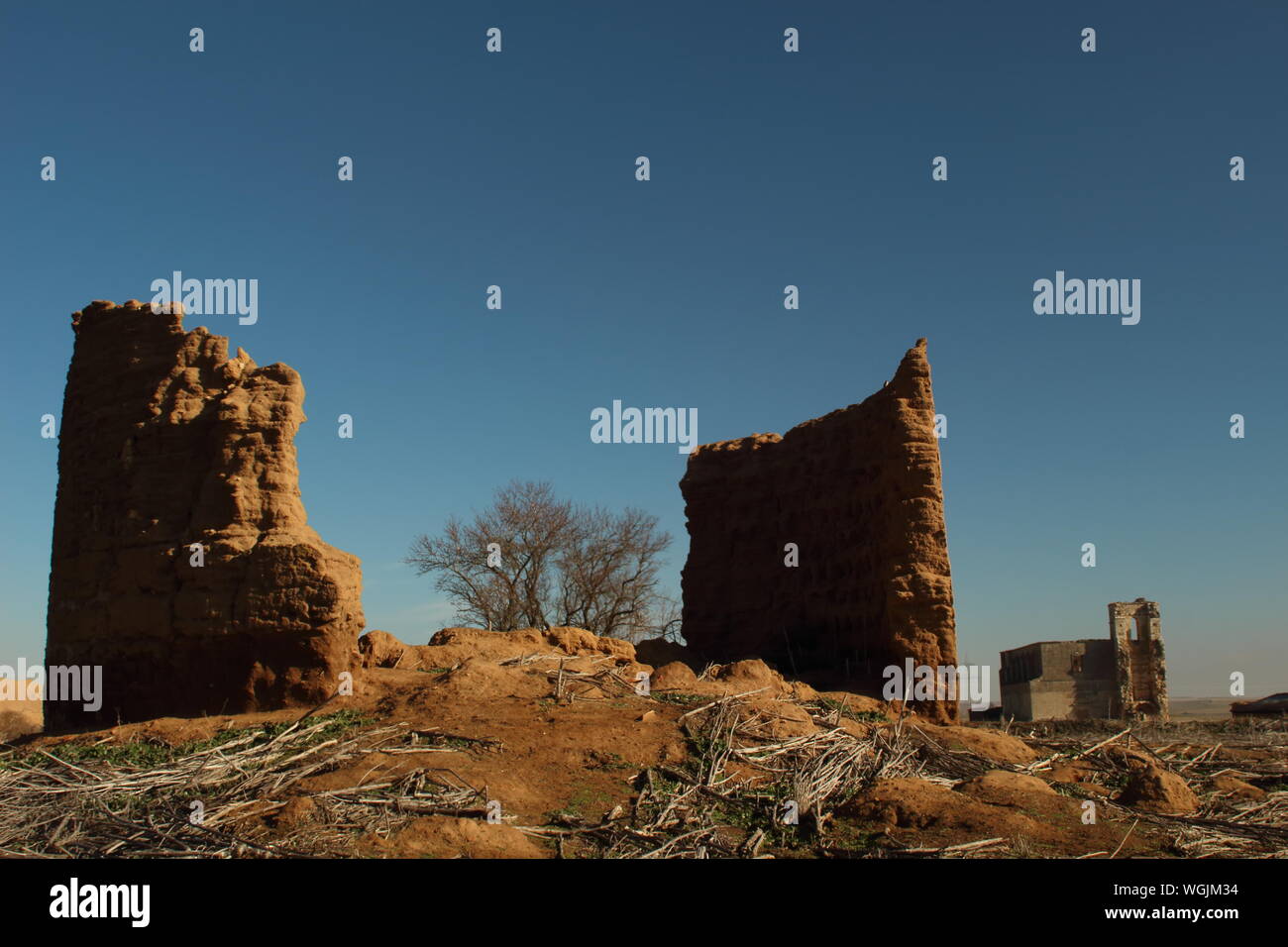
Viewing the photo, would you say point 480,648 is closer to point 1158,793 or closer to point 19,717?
point 1158,793

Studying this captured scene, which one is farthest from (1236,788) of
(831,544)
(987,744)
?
(831,544)

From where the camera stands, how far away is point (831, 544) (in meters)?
22.0

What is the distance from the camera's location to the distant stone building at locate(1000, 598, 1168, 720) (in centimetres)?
2805

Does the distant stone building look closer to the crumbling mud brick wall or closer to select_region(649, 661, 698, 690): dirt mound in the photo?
the crumbling mud brick wall

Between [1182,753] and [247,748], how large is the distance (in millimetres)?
14288

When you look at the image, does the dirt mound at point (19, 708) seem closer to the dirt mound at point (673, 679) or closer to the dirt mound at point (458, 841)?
the dirt mound at point (673, 679)

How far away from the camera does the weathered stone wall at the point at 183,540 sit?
42.2 feet

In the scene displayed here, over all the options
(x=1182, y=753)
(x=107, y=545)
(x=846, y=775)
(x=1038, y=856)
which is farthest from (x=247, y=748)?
(x=1182, y=753)

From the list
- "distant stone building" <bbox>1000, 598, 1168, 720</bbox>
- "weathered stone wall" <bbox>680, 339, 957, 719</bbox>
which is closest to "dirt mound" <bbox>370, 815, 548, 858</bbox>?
"weathered stone wall" <bbox>680, 339, 957, 719</bbox>

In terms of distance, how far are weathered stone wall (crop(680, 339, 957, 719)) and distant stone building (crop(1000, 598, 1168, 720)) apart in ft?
32.5

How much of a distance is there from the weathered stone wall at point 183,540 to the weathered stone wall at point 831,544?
10.2 m

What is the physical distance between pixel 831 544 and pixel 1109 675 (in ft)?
38.5
